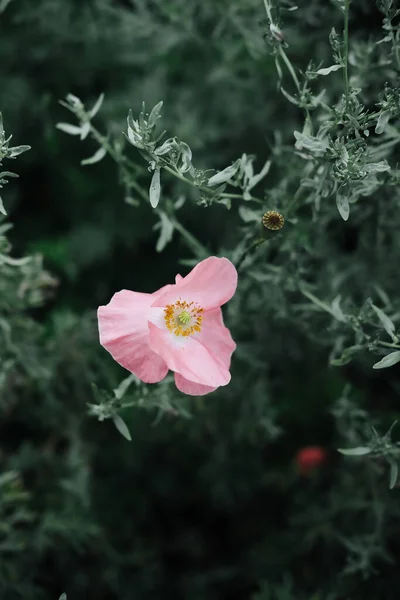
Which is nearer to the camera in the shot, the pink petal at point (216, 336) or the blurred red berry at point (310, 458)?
the pink petal at point (216, 336)

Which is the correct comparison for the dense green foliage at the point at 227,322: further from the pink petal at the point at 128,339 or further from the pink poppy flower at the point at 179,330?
the pink petal at the point at 128,339

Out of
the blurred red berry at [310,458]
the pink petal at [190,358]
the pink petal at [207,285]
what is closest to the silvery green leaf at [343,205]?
the pink petal at [207,285]

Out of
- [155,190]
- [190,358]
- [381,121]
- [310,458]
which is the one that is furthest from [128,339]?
[310,458]

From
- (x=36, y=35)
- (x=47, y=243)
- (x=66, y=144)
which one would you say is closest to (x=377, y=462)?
(x=47, y=243)

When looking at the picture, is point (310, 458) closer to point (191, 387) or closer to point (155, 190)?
point (191, 387)

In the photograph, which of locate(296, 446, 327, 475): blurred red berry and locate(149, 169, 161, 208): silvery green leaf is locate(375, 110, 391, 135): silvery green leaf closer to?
locate(149, 169, 161, 208): silvery green leaf

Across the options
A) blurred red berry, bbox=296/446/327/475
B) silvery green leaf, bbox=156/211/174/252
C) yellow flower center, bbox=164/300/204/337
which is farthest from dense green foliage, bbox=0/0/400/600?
yellow flower center, bbox=164/300/204/337
